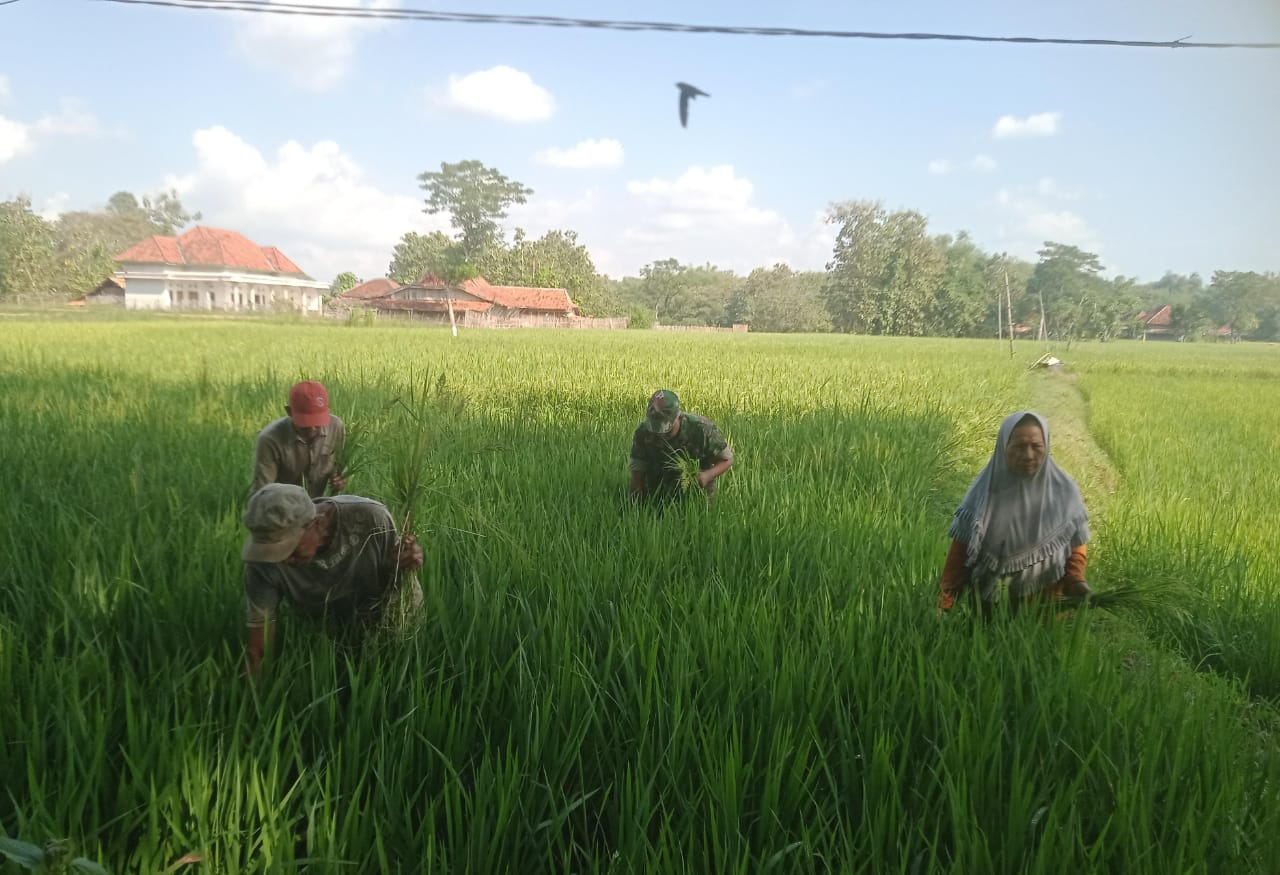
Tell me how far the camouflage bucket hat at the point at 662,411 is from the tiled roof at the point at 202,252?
1809 inches

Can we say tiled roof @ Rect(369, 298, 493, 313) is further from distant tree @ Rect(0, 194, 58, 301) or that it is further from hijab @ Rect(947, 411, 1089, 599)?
hijab @ Rect(947, 411, 1089, 599)

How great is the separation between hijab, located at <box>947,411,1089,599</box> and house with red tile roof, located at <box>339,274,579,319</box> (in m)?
44.3

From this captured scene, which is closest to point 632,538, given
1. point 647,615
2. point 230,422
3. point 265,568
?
point 647,615

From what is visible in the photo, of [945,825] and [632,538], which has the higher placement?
[632,538]

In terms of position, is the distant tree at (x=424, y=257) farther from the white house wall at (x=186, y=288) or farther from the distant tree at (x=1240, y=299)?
the distant tree at (x=1240, y=299)

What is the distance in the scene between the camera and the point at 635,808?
4.96 ft

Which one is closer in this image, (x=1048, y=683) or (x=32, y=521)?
(x=1048, y=683)

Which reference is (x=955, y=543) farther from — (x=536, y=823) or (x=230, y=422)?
(x=230, y=422)

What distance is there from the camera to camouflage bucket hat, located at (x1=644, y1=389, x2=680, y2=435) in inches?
138

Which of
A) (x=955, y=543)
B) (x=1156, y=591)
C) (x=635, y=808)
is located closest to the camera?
(x=635, y=808)

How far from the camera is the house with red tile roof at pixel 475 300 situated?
4591 centimetres

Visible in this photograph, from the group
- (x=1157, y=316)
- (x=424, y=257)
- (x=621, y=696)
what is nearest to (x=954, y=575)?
(x=621, y=696)

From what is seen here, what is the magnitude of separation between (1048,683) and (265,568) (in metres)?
2.11

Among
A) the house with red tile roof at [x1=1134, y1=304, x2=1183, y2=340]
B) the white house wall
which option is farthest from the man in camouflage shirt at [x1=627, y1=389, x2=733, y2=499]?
the white house wall
